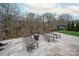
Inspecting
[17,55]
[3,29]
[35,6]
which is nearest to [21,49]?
[17,55]

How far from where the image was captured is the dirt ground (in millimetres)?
3480

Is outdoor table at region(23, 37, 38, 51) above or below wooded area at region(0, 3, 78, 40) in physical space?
below

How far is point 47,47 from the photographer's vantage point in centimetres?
352

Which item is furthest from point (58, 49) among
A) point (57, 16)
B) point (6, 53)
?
point (6, 53)

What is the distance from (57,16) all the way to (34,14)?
272 millimetres

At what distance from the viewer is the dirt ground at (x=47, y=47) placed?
11.4ft

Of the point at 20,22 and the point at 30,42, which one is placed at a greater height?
the point at 20,22

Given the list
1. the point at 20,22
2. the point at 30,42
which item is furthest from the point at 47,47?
the point at 20,22

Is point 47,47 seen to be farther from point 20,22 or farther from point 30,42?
point 20,22

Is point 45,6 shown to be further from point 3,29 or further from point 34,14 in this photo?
point 3,29

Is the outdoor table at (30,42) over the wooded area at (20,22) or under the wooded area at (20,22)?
under

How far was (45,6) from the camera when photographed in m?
3.49

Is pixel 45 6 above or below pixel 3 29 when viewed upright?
above

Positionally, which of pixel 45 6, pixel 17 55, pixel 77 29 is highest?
pixel 45 6
